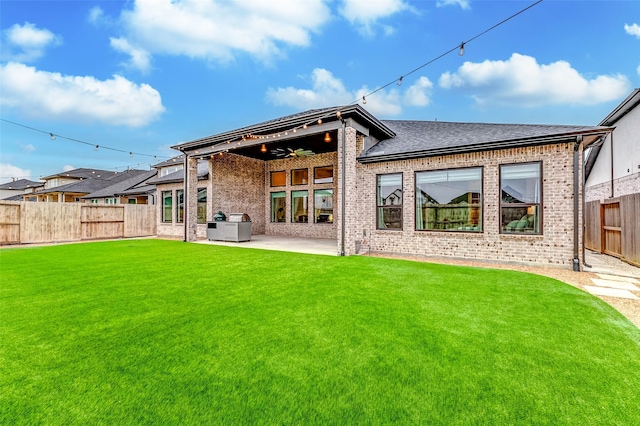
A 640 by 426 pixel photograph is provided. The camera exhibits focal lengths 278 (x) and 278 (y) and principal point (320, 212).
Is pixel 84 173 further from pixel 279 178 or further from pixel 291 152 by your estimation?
pixel 291 152

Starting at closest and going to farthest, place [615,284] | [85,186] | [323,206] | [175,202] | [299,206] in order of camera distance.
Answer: [615,284]
[323,206]
[299,206]
[175,202]
[85,186]

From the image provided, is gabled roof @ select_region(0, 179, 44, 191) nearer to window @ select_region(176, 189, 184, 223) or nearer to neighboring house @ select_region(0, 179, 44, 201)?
neighboring house @ select_region(0, 179, 44, 201)

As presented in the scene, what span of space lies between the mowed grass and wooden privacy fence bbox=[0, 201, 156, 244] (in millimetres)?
9499

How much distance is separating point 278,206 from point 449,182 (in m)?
8.78

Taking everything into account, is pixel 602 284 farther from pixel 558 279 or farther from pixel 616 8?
pixel 616 8

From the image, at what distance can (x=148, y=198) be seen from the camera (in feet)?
61.9

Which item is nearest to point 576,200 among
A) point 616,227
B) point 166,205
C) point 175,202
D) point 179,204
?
point 616,227

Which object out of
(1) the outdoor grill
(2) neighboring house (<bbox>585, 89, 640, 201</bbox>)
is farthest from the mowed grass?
(2) neighboring house (<bbox>585, 89, 640, 201</bbox>)

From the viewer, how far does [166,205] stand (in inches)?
570

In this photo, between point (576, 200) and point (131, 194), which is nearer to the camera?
point (576, 200)

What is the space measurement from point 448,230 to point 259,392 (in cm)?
685

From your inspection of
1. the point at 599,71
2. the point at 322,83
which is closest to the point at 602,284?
the point at 599,71

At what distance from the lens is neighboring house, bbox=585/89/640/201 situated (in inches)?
352

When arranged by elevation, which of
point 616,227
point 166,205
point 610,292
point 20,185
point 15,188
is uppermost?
point 20,185
